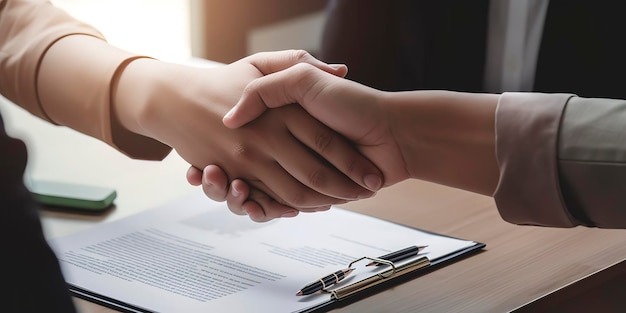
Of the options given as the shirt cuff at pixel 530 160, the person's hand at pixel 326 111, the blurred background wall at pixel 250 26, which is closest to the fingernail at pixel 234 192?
the person's hand at pixel 326 111

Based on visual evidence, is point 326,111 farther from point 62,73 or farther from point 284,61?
point 62,73

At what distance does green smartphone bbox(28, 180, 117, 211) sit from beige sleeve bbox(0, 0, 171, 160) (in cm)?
10

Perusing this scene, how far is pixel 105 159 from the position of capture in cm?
137

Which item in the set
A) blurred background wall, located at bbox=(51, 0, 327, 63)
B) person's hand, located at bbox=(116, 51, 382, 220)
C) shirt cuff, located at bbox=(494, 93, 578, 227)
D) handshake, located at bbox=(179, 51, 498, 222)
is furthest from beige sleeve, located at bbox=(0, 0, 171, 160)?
blurred background wall, located at bbox=(51, 0, 327, 63)

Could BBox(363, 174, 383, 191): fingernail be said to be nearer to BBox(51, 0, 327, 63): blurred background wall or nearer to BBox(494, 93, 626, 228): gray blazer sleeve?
BBox(494, 93, 626, 228): gray blazer sleeve

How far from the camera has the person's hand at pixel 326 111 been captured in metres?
1.06

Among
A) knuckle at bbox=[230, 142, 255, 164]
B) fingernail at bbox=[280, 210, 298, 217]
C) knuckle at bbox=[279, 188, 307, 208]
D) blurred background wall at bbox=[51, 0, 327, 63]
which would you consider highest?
blurred background wall at bbox=[51, 0, 327, 63]

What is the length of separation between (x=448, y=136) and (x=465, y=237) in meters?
0.13

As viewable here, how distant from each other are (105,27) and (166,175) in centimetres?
92

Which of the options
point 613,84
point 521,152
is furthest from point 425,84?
point 521,152

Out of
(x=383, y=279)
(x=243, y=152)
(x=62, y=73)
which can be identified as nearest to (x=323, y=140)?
(x=243, y=152)

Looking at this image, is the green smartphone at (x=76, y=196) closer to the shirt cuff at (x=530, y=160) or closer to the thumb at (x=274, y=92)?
the thumb at (x=274, y=92)

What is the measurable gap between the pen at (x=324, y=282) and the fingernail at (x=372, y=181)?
6.9 inches

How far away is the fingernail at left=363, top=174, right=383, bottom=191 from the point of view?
1081 millimetres
